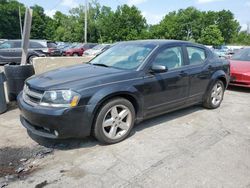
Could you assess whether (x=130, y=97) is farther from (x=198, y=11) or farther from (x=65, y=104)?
(x=198, y=11)

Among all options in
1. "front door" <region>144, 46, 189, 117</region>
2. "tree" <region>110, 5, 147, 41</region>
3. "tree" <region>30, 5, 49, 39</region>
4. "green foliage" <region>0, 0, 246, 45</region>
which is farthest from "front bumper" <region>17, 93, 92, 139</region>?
"tree" <region>30, 5, 49, 39</region>

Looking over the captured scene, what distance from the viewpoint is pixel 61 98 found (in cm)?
347

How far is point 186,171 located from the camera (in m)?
3.22

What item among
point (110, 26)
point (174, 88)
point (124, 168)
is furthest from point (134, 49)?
point (110, 26)

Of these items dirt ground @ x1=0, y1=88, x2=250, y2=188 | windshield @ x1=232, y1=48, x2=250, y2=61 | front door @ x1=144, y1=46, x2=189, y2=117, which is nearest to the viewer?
dirt ground @ x1=0, y1=88, x2=250, y2=188

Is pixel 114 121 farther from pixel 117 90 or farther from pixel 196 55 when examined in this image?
pixel 196 55

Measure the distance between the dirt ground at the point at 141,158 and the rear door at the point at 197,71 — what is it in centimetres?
63

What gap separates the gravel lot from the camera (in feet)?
9.95

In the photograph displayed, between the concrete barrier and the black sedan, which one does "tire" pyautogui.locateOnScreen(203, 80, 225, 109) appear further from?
the concrete barrier

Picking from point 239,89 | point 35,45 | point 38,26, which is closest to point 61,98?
point 239,89

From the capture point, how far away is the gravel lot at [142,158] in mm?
3031

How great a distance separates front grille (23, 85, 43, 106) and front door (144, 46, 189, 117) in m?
1.66

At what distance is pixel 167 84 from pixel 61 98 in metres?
1.91

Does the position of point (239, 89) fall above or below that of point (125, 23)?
below
